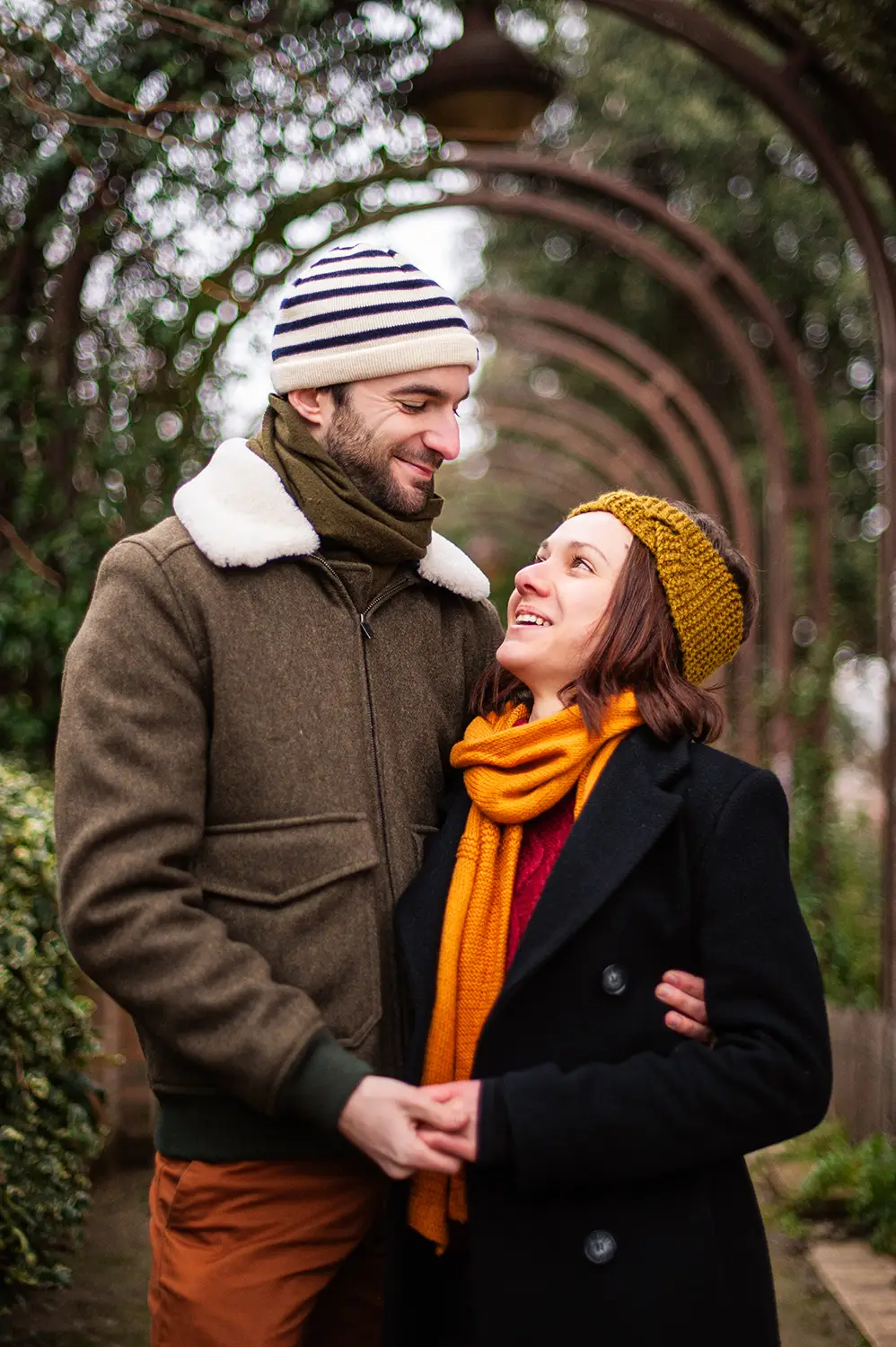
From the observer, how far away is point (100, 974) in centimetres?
203

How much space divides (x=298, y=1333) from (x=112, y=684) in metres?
1.06

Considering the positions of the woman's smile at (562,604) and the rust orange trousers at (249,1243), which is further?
the woman's smile at (562,604)

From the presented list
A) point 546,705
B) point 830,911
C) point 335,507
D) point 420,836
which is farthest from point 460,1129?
point 830,911

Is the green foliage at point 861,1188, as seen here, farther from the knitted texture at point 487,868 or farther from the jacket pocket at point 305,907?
the jacket pocket at point 305,907

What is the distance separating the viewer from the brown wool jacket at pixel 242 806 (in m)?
2.00

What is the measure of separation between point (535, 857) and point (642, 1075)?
39 centimetres

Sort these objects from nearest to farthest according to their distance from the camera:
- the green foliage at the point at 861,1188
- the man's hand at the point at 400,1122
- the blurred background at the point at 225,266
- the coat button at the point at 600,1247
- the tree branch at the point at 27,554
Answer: the man's hand at the point at 400,1122 → the coat button at the point at 600,1247 → the blurred background at the point at 225,266 → the green foliage at the point at 861,1188 → the tree branch at the point at 27,554

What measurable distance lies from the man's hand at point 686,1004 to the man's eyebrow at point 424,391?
1.03m

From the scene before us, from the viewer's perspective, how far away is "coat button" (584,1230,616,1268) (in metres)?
2.05

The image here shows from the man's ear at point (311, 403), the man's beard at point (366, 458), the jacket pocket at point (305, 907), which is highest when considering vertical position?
the man's ear at point (311, 403)

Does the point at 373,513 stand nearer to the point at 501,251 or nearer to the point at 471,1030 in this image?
the point at 471,1030

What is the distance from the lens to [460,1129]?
6.42ft

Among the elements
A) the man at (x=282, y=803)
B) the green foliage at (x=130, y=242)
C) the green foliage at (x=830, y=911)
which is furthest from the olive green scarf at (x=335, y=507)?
the green foliage at (x=830, y=911)

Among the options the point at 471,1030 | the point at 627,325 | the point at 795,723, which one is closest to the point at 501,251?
the point at 627,325
